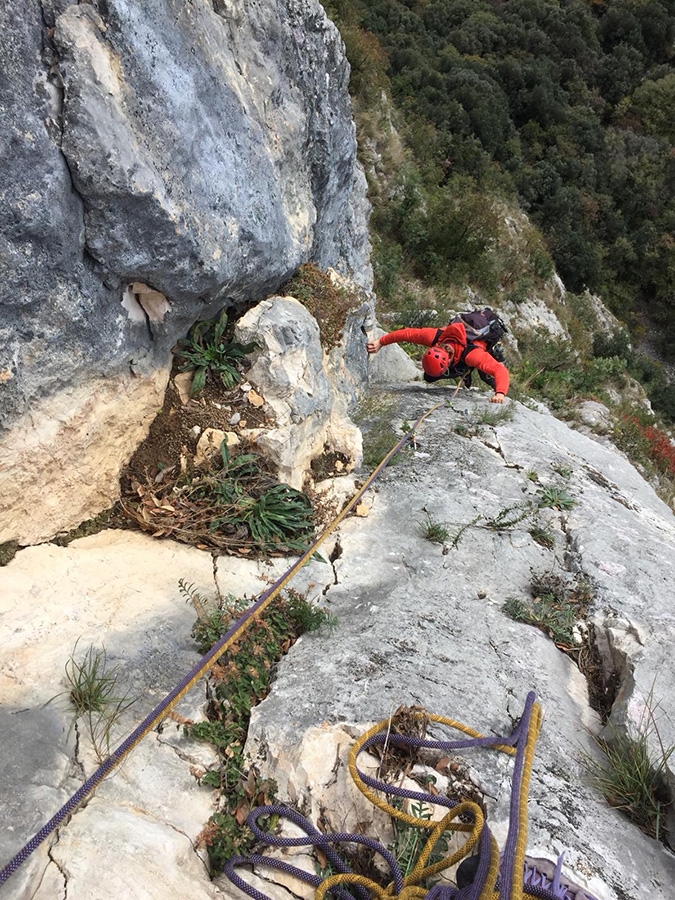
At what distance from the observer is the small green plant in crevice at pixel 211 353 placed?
463 cm

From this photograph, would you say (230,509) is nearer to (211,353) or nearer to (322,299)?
(211,353)

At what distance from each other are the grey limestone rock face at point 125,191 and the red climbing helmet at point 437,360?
9.02 ft

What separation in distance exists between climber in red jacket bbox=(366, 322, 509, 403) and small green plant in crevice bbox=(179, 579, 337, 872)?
14.6 ft

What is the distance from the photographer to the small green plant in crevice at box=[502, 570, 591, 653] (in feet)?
12.7

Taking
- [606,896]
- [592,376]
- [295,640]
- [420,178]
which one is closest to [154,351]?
[295,640]

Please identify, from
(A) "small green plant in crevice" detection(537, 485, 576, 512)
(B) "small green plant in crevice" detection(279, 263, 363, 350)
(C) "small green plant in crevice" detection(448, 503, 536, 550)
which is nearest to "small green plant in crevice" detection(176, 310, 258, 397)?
(B) "small green plant in crevice" detection(279, 263, 363, 350)

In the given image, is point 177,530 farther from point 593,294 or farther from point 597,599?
point 593,294

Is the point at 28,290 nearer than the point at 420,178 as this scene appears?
Yes

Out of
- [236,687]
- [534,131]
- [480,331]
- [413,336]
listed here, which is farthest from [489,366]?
[534,131]

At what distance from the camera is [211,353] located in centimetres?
473

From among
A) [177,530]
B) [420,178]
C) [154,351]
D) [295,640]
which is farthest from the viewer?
[420,178]

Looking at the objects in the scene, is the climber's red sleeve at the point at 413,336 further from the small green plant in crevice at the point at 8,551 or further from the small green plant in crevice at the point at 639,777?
the small green plant in crevice at the point at 639,777

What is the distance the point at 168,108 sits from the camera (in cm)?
367

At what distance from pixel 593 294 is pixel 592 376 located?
11551 mm
